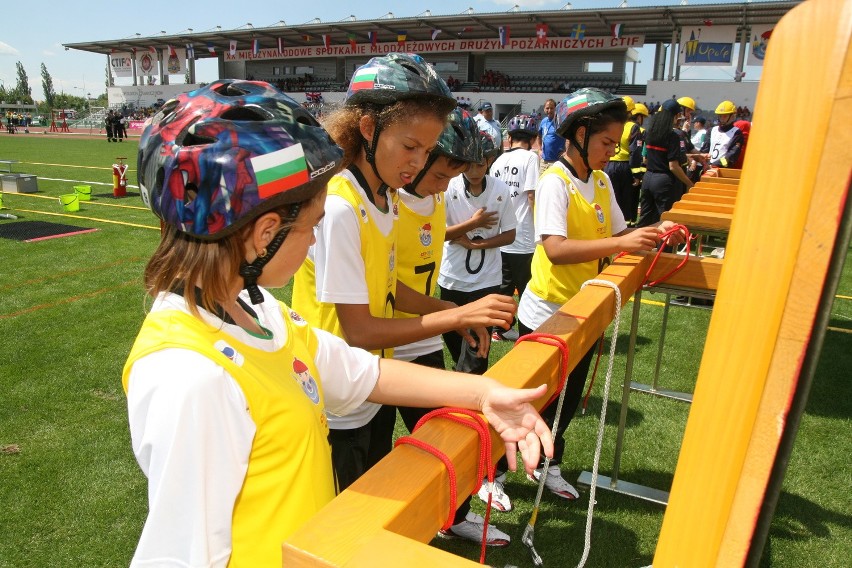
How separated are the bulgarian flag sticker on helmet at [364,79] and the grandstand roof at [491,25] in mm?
39940

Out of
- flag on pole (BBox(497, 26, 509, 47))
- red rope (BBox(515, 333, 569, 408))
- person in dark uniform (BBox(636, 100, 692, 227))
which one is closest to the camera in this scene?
red rope (BBox(515, 333, 569, 408))

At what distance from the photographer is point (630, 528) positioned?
12.2 ft

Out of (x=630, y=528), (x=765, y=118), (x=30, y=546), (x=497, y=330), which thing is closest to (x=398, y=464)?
(x=765, y=118)

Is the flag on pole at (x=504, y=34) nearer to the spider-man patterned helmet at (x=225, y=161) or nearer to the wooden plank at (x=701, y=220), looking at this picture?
the wooden plank at (x=701, y=220)

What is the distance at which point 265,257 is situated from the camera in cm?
141

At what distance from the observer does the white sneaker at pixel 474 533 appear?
3480 mm

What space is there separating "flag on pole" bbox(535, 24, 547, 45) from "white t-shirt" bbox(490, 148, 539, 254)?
4455cm

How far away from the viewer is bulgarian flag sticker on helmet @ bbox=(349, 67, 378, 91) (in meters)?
2.36

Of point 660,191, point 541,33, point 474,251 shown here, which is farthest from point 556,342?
point 541,33

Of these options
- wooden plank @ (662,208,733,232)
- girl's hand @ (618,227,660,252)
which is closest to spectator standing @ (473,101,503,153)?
wooden plank @ (662,208,733,232)

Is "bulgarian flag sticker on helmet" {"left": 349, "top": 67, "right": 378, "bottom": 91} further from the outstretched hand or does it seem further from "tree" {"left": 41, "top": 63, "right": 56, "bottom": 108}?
"tree" {"left": 41, "top": 63, "right": 56, "bottom": 108}

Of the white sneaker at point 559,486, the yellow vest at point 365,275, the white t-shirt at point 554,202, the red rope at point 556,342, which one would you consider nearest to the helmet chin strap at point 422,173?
the yellow vest at point 365,275

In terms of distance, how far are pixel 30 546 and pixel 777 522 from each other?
4.44m

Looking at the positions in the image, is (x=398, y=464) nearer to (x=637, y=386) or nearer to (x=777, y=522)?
(x=777, y=522)
